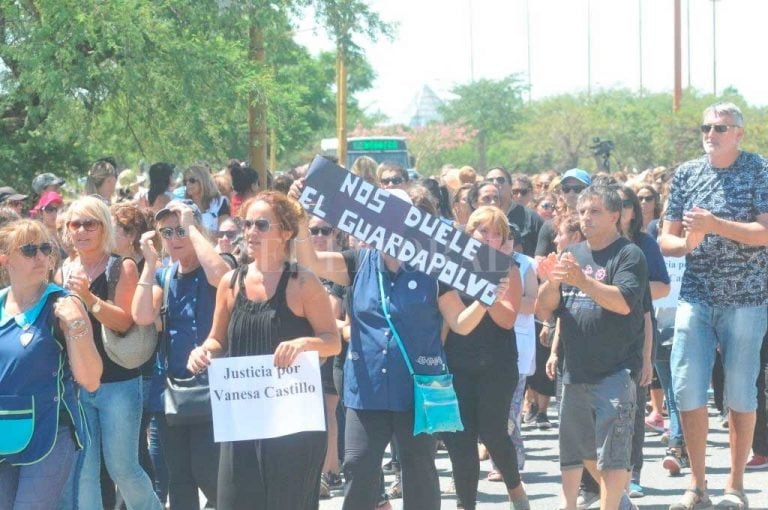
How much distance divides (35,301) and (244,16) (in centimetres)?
902

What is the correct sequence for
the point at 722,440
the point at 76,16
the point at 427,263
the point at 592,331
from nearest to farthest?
the point at 427,263, the point at 592,331, the point at 722,440, the point at 76,16

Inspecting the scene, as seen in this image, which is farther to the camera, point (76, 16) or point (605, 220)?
point (76, 16)

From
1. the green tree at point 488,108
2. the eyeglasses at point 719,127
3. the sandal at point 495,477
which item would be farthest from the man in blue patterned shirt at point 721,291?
the green tree at point 488,108

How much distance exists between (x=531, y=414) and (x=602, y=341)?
4762 millimetres

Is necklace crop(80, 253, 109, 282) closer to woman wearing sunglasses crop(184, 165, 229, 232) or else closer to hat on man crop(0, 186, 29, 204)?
hat on man crop(0, 186, 29, 204)

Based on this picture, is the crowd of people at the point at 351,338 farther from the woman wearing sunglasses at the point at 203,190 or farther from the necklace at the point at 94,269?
the woman wearing sunglasses at the point at 203,190

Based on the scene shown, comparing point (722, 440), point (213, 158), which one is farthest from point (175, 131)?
point (722, 440)

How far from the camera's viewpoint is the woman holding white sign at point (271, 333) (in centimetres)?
569

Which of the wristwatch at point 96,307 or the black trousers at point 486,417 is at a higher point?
the wristwatch at point 96,307

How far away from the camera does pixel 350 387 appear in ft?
21.4

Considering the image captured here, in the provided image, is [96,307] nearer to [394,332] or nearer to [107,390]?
[107,390]

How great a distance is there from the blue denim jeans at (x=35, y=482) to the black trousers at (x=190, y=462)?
0.93m

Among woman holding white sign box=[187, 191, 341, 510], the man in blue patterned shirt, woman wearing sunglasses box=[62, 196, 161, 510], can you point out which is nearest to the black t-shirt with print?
the man in blue patterned shirt

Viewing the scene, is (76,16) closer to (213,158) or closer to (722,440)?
(213,158)
